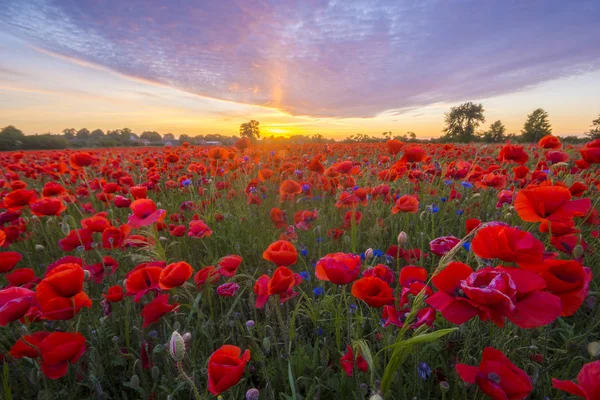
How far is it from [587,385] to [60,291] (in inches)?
65.5

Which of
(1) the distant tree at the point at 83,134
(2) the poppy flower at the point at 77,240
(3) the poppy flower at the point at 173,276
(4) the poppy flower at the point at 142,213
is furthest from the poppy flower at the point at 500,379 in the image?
(1) the distant tree at the point at 83,134

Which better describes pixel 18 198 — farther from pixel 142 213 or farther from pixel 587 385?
pixel 587 385

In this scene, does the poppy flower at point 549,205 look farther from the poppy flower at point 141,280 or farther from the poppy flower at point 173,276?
the poppy flower at point 141,280

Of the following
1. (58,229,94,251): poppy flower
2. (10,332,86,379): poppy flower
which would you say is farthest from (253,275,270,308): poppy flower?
(58,229,94,251): poppy flower

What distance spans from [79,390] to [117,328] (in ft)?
1.42

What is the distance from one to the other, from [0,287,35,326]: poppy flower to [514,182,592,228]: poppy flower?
1887 mm

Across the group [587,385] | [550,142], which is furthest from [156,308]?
[550,142]

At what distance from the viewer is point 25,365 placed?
1584 mm

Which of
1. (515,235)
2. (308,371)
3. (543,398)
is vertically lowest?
(308,371)

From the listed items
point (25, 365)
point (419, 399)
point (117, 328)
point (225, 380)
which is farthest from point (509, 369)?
point (25, 365)

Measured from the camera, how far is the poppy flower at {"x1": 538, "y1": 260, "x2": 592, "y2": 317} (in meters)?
0.87

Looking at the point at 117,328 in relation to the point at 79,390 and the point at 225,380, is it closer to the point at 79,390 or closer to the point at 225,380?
the point at 79,390

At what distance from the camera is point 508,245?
868mm

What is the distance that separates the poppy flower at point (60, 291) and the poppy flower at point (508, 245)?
1.43 metres
